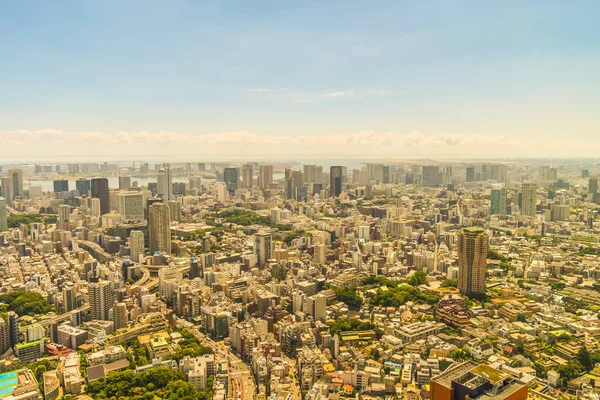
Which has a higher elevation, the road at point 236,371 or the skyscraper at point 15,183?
the skyscraper at point 15,183

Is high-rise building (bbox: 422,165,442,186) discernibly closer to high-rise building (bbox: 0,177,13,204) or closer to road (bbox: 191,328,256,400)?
high-rise building (bbox: 0,177,13,204)

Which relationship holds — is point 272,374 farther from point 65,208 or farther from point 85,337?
point 65,208

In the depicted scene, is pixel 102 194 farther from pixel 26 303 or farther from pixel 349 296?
pixel 349 296

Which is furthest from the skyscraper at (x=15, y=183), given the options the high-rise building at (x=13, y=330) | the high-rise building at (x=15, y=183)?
the high-rise building at (x=13, y=330)

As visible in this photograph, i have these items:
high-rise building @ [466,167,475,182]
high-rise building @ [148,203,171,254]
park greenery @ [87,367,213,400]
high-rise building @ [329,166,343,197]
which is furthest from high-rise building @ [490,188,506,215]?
park greenery @ [87,367,213,400]

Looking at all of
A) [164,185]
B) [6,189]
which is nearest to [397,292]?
[164,185]

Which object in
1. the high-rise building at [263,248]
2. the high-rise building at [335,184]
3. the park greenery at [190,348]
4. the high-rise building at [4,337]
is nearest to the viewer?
the park greenery at [190,348]

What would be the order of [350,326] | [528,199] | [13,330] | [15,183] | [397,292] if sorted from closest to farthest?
1. [13,330]
2. [350,326]
3. [397,292]
4. [528,199]
5. [15,183]

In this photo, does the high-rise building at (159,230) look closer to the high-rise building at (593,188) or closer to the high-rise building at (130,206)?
the high-rise building at (130,206)
